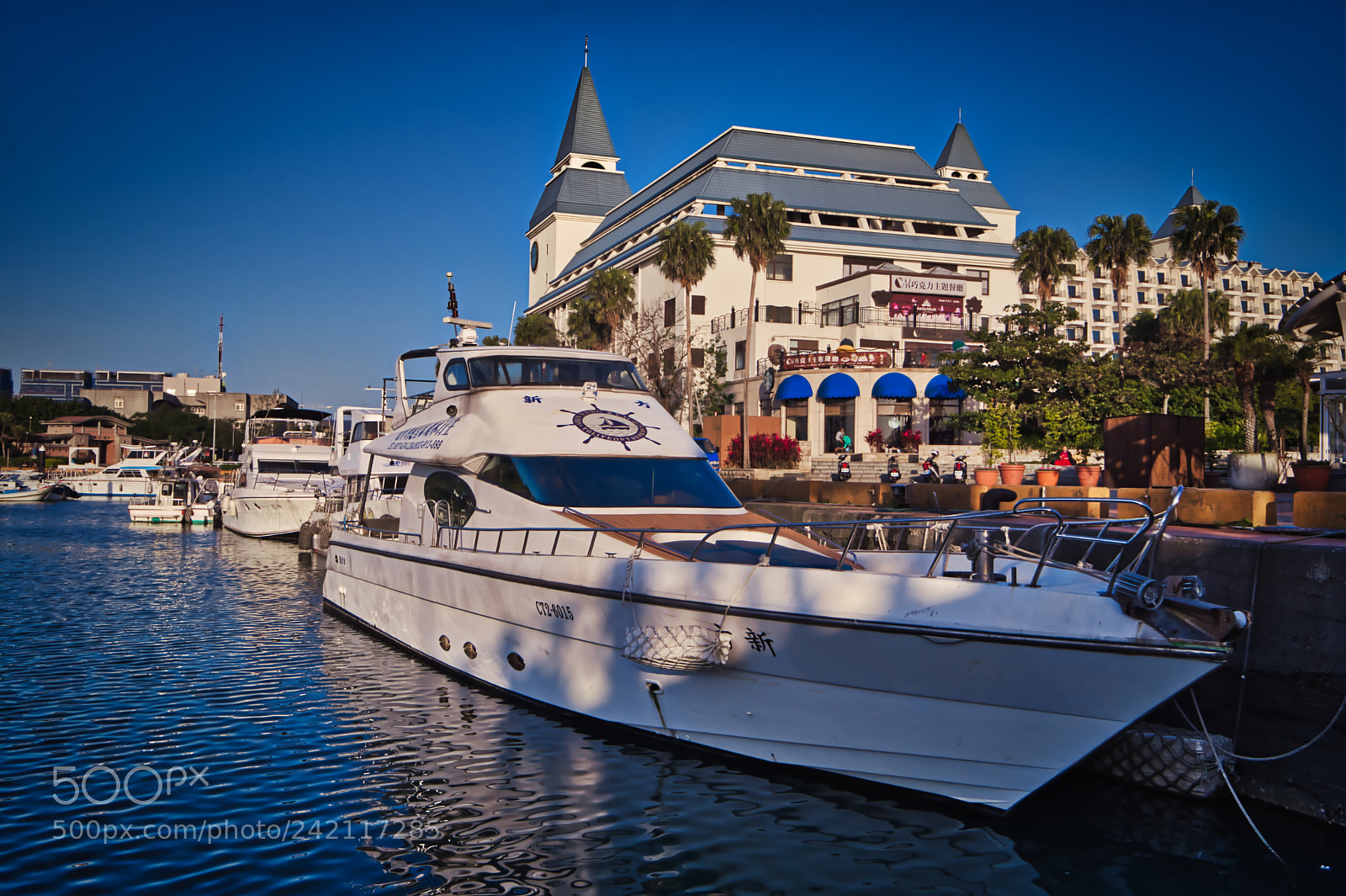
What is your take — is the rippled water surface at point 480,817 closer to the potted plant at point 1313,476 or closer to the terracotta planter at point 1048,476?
the potted plant at point 1313,476

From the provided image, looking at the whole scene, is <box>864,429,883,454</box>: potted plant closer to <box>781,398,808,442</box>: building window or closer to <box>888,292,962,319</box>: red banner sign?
<box>781,398,808,442</box>: building window

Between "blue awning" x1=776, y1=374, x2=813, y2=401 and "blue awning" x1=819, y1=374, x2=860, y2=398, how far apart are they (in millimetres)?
800

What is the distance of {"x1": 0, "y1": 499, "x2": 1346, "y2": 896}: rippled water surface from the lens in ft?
19.1

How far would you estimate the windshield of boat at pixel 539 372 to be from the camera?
1116 cm

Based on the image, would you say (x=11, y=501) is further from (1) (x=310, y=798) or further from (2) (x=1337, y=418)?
(2) (x=1337, y=418)

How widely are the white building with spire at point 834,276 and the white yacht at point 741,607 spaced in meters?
27.2

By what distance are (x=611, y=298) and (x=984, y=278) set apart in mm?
22739

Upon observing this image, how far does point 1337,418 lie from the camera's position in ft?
90.4

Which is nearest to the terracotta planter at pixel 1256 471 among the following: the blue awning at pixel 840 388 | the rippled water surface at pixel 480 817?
the rippled water surface at pixel 480 817

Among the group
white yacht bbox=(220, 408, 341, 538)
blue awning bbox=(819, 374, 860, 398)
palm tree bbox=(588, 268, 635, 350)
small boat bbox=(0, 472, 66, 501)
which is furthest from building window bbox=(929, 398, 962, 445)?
small boat bbox=(0, 472, 66, 501)

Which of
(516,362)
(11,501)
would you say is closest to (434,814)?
(516,362)

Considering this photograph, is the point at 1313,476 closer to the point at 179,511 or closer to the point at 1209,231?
the point at 1209,231

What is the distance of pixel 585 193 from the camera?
272 feet

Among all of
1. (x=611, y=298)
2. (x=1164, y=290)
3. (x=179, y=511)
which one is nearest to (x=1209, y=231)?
(x=611, y=298)
